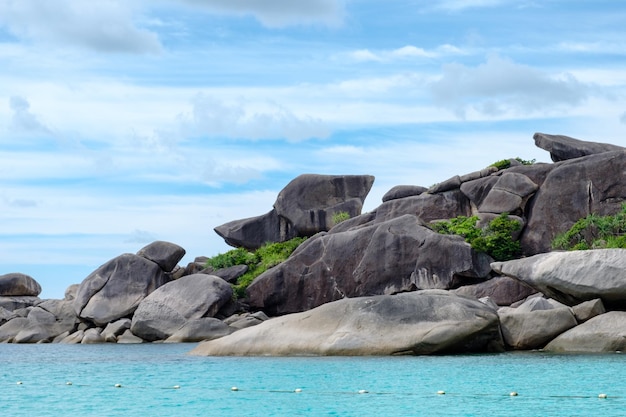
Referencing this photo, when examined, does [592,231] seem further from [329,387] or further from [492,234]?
[329,387]

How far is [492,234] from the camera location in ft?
135

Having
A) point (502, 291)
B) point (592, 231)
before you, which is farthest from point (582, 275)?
point (592, 231)

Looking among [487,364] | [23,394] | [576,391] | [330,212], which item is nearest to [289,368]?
[487,364]

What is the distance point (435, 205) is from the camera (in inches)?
1852

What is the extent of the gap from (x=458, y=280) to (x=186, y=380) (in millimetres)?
20971

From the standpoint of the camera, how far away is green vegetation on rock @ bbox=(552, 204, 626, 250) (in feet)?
130

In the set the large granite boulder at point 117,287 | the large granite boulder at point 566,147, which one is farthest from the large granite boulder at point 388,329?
the large granite boulder at point 566,147

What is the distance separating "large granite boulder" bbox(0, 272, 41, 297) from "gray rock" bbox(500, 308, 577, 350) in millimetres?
39203

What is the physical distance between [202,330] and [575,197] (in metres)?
19.0

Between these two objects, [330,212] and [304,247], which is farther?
[330,212]

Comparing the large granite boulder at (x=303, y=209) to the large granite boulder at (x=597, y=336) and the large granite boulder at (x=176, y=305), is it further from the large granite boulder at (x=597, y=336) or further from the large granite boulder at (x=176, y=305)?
the large granite boulder at (x=597, y=336)

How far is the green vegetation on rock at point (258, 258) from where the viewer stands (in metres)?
46.7

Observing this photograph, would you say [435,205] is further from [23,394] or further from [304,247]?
[23,394]

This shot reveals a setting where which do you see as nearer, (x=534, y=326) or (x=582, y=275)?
(x=582, y=275)
